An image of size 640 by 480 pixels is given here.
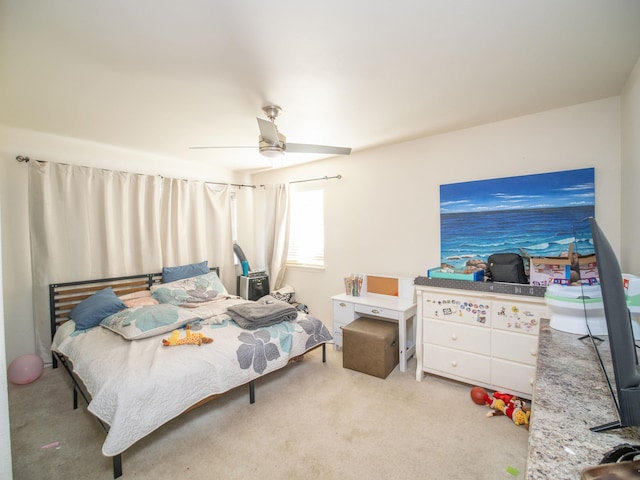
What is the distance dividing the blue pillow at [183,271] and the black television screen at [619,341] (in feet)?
12.9

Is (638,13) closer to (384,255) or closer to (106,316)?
(384,255)

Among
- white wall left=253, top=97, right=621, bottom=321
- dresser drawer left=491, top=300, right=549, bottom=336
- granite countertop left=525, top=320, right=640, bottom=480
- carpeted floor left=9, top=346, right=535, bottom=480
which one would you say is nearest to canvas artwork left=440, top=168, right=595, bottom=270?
white wall left=253, top=97, right=621, bottom=321

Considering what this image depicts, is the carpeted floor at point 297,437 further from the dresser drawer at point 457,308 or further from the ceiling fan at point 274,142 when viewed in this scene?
the ceiling fan at point 274,142

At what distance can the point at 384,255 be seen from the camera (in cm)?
352

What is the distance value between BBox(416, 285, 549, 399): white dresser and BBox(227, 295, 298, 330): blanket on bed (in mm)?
1282

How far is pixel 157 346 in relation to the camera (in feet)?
7.27

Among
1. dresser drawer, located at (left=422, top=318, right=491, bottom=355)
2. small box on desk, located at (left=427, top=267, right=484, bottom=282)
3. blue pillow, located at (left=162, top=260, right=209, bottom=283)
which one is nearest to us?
dresser drawer, located at (left=422, top=318, right=491, bottom=355)

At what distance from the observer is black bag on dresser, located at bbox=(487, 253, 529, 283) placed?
2.51m

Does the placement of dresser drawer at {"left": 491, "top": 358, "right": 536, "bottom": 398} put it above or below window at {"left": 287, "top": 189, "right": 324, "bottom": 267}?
below

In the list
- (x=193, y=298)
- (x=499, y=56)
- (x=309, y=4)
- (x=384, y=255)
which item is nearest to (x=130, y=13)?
(x=309, y=4)

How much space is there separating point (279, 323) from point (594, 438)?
235 centimetres

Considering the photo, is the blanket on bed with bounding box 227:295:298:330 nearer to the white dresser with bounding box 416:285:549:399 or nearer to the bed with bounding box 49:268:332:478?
the bed with bounding box 49:268:332:478

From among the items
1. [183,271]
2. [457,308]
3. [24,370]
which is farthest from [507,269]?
[24,370]

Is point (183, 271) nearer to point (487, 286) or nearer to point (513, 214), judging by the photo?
point (487, 286)
